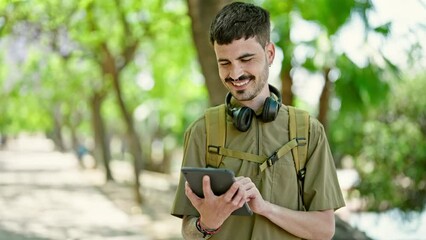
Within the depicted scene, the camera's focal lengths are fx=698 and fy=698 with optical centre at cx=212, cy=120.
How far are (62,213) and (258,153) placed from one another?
49.5ft

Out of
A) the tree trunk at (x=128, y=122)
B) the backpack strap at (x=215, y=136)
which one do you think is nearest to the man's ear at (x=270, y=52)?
the backpack strap at (x=215, y=136)

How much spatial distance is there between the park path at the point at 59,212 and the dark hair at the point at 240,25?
10767mm

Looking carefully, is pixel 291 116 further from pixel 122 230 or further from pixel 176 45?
pixel 176 45

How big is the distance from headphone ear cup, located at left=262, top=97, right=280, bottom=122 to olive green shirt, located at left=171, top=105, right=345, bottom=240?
0.14 ft

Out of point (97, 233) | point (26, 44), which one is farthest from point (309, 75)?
point (26, 44)

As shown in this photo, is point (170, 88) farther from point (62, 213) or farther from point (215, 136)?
point (215, 136)

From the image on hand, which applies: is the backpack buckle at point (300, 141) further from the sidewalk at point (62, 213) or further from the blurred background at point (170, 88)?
the sidewalk at point (62, 213)

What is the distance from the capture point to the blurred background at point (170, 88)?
5539mm

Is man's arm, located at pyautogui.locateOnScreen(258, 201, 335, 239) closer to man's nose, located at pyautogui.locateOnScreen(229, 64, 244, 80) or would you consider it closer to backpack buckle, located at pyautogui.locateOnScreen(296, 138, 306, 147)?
backpack buckle, located at pyautogui.locateOnScreen(296, 138, 306, 147)

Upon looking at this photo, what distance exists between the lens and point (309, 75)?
713cm

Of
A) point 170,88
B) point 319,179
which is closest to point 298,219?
point 319,179

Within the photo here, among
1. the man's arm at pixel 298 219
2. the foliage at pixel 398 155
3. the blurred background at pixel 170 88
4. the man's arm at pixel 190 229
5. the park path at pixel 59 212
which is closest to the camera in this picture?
the man's arm at pixel 298 219

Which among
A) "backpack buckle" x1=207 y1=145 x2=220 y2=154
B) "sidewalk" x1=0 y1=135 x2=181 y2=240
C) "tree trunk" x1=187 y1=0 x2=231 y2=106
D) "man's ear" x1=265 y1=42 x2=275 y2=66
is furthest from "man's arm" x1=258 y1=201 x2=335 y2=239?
"sidewalk" x1=0 y1=135 x2=181 y2=240

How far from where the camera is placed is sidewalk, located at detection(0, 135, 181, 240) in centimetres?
1320
